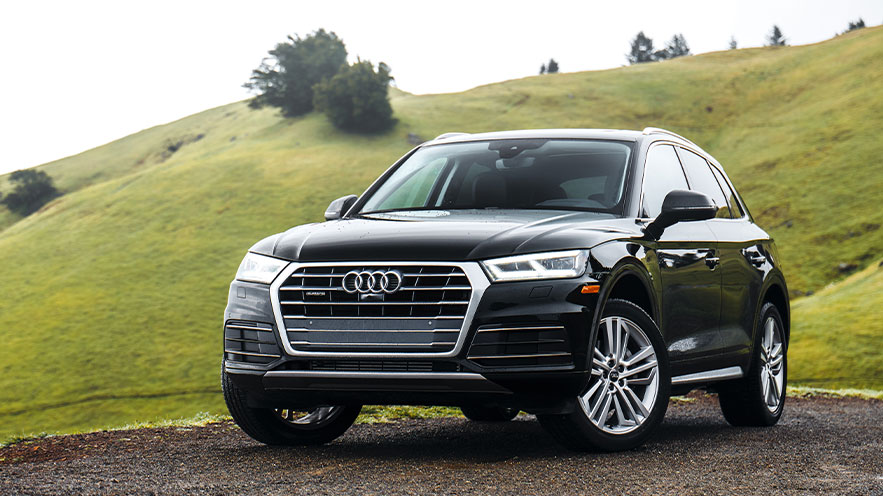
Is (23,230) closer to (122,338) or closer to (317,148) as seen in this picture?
(317,148)

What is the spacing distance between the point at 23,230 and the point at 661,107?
4968cm

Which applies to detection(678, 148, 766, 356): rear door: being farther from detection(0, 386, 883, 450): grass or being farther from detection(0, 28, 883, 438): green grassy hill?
detection(0, 28, 883, 438): green grassy hill

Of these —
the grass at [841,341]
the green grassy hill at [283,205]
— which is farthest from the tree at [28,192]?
the grass at [841,341]

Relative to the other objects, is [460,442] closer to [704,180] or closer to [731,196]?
[704,180]

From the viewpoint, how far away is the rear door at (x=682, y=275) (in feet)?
22.0

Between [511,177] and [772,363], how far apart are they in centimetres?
323

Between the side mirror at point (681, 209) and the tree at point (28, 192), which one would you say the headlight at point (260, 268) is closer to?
the side mirror at point (681, 209)

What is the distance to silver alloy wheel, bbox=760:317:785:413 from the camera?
8.56m

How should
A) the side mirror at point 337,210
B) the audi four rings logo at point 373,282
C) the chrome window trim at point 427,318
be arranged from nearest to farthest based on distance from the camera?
1. the chrome window trim at point 427,318
2. the audi four rings logo at point 373,282
3. the side mirror at point 337,210

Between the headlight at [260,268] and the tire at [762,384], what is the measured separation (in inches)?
156

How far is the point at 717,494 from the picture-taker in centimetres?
492

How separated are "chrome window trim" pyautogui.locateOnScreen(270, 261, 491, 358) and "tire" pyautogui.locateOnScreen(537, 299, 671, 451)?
724 mm

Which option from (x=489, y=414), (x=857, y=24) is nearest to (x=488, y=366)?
(x=489, y=414)

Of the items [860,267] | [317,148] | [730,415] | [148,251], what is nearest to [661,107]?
[317,148]
